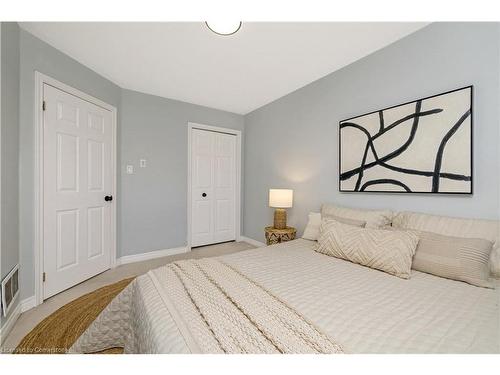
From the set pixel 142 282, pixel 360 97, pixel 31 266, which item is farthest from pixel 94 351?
pixel 360 97

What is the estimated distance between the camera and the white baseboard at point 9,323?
1.46m

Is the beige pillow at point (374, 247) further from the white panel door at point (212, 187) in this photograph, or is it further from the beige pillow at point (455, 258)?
the white panel door at point (212, 187)

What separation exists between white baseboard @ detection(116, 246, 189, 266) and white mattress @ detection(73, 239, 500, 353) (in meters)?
1.69

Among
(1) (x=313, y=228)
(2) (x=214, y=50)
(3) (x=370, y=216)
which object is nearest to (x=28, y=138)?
(2) (x=214, y=50)

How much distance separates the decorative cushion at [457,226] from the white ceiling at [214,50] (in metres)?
1.54

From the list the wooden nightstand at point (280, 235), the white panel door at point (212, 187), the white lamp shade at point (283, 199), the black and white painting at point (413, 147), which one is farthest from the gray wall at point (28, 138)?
the black and white painting at point (413, 147)

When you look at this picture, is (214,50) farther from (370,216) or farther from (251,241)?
(251,241)

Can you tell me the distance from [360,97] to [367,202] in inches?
42.2

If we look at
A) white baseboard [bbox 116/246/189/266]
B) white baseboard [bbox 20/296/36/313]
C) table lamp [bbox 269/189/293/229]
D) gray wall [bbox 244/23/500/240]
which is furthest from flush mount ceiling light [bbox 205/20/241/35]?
white baseboard [bbox 116/246/189/266]

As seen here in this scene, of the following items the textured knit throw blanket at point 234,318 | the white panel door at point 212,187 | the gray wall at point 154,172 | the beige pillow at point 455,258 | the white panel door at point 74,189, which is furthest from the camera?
the white panel door at point 212,187

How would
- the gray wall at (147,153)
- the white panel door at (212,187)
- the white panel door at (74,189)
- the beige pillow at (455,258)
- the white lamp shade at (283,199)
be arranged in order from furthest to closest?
the white panel door at (212,187) → the white lamp shade at (283,199) → the gray wall at (147,153) → the white panel door at (74,189) → the beige pillow at (455,258)

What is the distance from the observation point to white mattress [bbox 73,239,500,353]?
77cm

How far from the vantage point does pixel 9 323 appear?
1546 mm

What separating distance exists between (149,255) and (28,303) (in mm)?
1322
